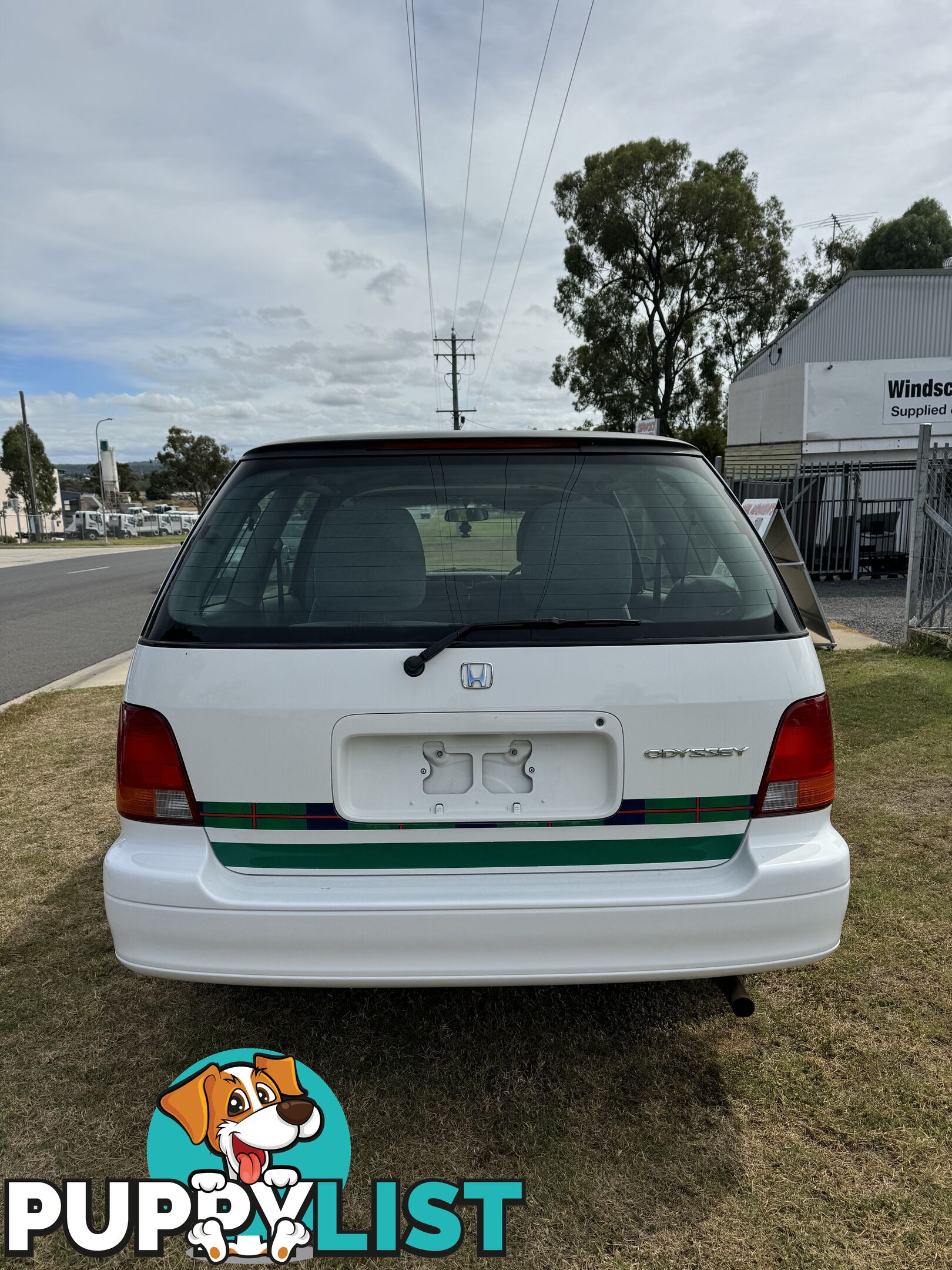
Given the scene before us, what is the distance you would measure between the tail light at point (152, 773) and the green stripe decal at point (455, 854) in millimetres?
148

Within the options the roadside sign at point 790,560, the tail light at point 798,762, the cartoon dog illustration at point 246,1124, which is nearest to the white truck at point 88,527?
the roadside sign at point 790,560

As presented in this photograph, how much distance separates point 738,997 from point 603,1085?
1.51ft

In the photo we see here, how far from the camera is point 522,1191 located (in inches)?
83.6

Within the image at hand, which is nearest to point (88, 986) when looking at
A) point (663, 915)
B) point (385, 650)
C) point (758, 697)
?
point (385, 650)

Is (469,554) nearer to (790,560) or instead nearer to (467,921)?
(467,921)

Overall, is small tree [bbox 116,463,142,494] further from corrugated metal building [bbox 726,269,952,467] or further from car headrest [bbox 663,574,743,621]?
car headrest [bbox 663,574,743,621]

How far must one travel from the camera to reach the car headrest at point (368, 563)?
219cm

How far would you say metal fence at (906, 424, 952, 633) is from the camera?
8.52m

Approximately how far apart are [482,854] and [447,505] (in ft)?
2.93

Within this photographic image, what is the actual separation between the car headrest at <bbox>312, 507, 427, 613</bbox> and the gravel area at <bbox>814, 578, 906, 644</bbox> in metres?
8.22

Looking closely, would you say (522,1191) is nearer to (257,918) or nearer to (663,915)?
(663,915)

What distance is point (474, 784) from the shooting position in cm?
212

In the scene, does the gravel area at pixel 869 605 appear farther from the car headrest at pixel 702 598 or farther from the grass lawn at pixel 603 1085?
the car headrest at pixel 702 598


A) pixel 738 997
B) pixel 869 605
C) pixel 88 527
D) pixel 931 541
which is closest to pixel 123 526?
pixel 88 527
